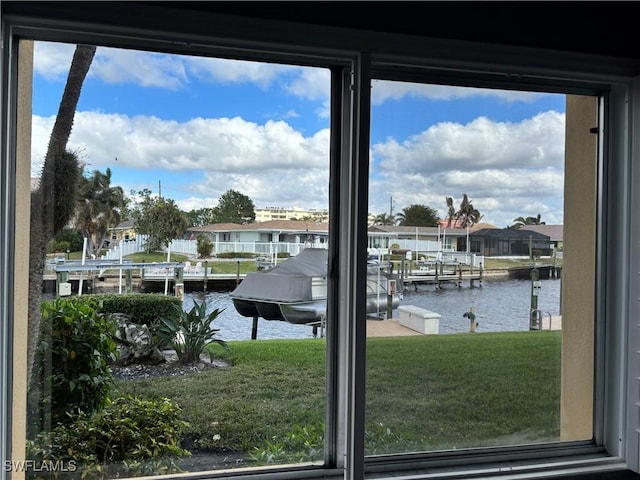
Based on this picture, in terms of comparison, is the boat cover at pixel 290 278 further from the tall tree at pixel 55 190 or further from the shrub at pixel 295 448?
the tall tree at pixel 55 190

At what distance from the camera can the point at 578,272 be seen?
2.26 meters

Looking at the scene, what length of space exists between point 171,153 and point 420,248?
1.08 metres

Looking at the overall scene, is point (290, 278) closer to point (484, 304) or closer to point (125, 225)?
point (125, 225)

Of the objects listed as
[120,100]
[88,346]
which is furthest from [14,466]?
[120,100]

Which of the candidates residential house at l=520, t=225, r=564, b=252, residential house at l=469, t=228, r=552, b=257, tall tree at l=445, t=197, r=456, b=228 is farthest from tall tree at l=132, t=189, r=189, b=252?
residential house at l=520, t=225, r=564, b=252

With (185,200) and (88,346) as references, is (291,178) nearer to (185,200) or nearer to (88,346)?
(185,200)

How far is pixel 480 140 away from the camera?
215 cm

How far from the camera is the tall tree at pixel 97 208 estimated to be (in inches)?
70.9

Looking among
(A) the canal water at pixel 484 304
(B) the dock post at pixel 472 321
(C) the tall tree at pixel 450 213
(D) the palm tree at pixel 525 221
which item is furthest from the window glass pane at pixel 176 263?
(D) the palm tree at pixel 525 221

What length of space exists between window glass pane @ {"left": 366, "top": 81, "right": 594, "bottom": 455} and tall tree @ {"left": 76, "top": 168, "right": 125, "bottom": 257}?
0.99 metres

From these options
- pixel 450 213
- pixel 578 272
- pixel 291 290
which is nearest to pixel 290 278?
pixel 291 290

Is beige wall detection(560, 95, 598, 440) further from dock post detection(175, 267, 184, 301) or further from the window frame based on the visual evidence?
dock post detection(175, 267, 184, 301)

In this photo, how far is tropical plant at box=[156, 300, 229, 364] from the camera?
6.19 feet

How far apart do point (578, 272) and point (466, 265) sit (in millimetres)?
549
